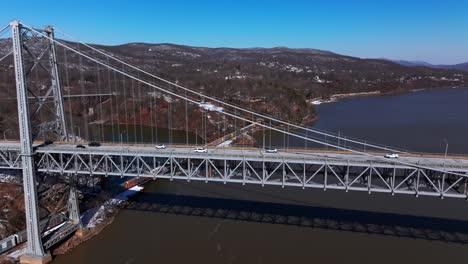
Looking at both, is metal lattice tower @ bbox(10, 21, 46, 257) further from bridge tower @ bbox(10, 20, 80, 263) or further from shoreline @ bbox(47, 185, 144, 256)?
shoreline @ bbox(47, 185, 144, 256)

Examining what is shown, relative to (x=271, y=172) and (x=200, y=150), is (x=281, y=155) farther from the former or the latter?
(x=200, y=150)

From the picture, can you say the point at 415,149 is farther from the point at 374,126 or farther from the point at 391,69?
the point at 391,69

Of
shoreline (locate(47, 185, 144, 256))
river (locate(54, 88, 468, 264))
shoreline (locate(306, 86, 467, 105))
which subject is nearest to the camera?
river (locate(54, 88, 468, 264))

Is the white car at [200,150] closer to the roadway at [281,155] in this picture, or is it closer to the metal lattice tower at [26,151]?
the roadway at [281,155]

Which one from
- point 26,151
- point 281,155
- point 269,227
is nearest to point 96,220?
point 26,151

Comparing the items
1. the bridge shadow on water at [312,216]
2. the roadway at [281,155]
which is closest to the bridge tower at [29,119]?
the roadway at [281,155]

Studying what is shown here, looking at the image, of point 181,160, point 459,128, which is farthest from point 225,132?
point 459,128

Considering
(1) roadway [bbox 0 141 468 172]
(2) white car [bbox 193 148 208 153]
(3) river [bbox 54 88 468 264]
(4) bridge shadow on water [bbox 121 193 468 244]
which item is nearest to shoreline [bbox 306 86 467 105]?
(3) river [bbox 54 88 468 264]
